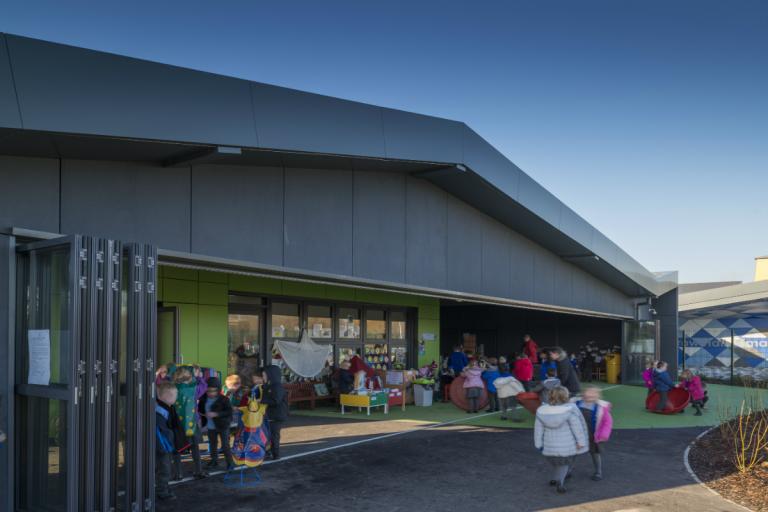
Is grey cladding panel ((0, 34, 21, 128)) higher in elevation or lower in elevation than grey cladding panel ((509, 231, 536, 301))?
higher

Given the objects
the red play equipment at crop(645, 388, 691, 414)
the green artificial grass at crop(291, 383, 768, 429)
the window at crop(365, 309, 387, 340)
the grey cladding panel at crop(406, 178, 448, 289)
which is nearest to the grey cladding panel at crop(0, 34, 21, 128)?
the grey cladding panel at crop(406, 178, 448, 289)

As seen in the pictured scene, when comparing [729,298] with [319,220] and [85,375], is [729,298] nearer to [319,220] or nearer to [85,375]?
[319,220]

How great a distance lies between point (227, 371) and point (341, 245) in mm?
4853

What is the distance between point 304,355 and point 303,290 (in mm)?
1681

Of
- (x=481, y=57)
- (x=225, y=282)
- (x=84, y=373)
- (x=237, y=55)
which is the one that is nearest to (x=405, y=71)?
(x=481, y=57)

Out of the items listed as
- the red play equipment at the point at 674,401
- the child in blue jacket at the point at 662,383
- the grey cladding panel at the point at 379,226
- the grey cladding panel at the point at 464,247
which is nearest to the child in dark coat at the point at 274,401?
the grey cladding panel at the point at 379,226

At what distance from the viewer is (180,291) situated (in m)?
13.8

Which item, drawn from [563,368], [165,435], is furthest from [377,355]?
[165,435]

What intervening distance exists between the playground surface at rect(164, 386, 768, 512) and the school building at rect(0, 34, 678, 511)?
1737 millimetres

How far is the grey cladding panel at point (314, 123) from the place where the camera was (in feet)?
30.8

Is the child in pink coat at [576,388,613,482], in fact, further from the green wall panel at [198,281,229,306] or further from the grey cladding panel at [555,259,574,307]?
the grey cladding panel at [555,259,574,307]

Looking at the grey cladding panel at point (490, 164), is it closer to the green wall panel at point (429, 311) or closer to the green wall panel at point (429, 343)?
the green wall panel at point (429, 311)

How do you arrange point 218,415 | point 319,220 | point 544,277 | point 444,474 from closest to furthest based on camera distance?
1. point 218,415
2. point 444,474
3. point 319,220
4. point 544,277

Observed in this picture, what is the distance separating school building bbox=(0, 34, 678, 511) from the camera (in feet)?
21.9
